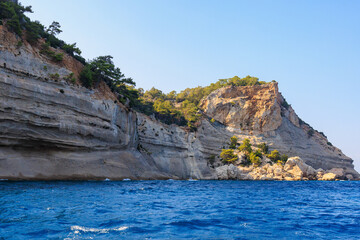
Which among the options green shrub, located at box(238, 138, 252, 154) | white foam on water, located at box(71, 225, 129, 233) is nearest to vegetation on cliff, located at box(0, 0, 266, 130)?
green shrub, located at box(238, 138, 252, 154)

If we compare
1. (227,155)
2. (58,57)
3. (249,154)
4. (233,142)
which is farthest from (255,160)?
(58,57)

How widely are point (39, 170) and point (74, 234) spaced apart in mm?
24685

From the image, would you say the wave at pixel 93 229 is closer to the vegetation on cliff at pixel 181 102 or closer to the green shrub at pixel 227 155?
the vegetation on cliff at pixel 181 102

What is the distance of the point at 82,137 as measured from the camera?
36.3m

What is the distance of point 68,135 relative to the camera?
113 feet

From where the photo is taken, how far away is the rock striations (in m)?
30.4

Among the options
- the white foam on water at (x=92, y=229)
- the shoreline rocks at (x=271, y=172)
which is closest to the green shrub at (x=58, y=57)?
the white foam on water at (x=92, y=229)

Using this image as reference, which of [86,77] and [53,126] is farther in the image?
[86,77]

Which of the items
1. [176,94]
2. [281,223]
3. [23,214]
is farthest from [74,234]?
[176,94]

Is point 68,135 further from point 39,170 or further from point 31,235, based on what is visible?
point 31,235

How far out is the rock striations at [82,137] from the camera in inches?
1198

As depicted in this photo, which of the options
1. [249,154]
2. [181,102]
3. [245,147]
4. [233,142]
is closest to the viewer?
[249,154]

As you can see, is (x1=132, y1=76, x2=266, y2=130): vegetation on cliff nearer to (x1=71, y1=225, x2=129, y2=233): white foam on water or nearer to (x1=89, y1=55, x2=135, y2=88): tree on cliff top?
(x1=89, y1=55, x2=135, y2=88): tree on cliff top

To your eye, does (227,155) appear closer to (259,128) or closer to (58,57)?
(259,128)
